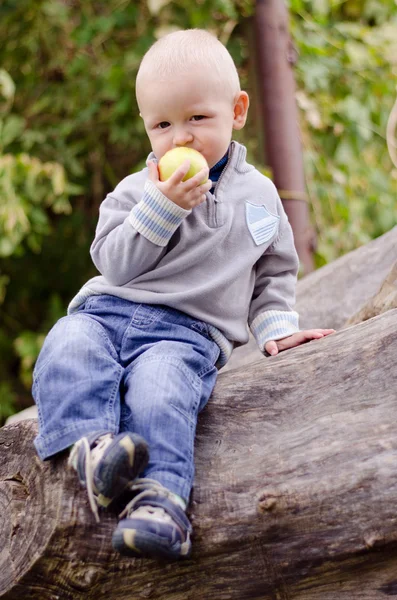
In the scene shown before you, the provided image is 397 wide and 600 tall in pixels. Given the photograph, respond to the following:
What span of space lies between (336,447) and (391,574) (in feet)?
0.77

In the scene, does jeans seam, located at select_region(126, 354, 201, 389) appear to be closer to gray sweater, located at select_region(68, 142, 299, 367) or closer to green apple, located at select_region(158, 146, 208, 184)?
gray sweater, located at select_region(68, 142, 299, 367)

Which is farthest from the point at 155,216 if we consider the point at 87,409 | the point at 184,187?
the point at 87,409

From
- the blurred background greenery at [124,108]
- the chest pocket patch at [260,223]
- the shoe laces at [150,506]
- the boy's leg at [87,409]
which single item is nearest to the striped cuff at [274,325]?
the chest pocket patch at [260,223]

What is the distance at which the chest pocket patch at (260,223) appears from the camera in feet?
5.81

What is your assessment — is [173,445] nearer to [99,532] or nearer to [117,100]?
[99,532]

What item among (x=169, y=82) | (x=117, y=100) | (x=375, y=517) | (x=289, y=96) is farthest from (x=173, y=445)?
(x=117, y=100)

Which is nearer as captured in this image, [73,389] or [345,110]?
[73,389]

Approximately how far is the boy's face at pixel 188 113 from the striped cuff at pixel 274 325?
0.38 meters

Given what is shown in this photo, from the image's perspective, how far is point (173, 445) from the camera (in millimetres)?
1424

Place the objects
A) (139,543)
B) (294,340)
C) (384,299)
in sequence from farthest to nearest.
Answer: (384,299), (294,340), (139,543)

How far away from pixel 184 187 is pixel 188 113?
0.18 metres

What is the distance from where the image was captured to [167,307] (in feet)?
5.53

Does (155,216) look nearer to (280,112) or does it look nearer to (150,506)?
(150,506)

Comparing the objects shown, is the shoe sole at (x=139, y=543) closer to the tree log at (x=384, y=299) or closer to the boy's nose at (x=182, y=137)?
the boy's nose at (x=182, y=137)
